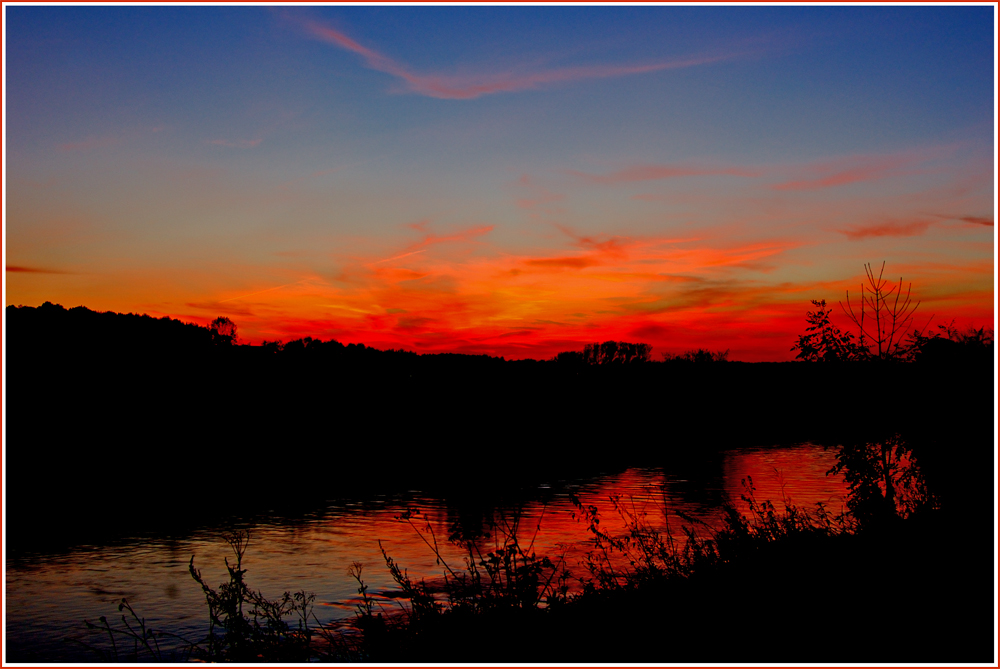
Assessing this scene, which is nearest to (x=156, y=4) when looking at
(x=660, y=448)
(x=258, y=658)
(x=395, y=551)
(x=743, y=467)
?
(x=258, y=658)

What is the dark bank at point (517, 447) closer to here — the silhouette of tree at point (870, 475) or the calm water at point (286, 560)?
the silhouette of tree at point (870, 475)

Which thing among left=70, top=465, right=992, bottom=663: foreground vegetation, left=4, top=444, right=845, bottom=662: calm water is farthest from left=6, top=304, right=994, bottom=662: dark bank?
left=4, top=444, right=845, bottom=662: calm water

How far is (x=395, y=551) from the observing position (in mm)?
25672

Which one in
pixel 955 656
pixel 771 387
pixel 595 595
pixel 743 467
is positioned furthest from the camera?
pixel 771 387

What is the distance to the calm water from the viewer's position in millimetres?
18000

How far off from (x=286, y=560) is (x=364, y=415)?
2623 inches

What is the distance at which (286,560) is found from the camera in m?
24.3

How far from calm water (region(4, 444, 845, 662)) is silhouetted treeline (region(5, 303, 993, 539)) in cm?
506

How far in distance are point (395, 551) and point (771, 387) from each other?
3809 inches

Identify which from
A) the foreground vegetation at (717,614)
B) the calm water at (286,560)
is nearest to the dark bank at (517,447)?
the foreground vegetation at (717,614)

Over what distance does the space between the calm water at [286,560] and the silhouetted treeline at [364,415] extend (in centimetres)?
506

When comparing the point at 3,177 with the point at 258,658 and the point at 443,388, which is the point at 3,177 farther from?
the point at 443,388

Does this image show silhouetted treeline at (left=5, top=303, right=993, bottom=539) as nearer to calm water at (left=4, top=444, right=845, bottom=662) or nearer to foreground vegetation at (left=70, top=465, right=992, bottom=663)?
foreground vegetation at (left=70, top=465, right=992, bottom=663)

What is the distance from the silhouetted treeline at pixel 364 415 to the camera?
51.4 ft
